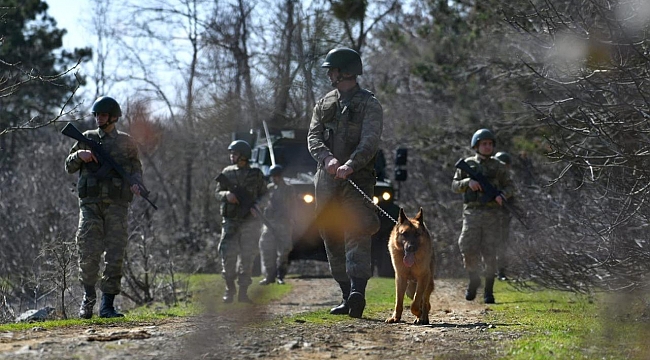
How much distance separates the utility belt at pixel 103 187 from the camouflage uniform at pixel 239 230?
154 inches

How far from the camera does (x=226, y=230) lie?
1547 centimetres

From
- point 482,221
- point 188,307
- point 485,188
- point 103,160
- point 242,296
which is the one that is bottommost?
point 188,307

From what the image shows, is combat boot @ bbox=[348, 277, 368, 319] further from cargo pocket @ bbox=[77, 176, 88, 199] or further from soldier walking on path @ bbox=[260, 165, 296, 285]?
soldier walking on path @ bbox=[260, 165, 296, 285]

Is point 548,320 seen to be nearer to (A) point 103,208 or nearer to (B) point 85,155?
(A) point 103,208

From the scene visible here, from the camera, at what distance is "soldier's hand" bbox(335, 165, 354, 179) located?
10.0 m

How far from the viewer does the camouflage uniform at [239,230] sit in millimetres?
15367

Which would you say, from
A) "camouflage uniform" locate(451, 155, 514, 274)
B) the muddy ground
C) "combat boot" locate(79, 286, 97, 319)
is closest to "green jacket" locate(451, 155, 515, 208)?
"camouflage uniform" locate(451, 155, 514, 274)

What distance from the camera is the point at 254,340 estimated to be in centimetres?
807

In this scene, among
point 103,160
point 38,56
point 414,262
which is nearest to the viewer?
point 414,262

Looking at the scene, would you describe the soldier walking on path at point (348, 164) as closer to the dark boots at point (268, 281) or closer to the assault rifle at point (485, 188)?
the assault rifle at point (485, 188)

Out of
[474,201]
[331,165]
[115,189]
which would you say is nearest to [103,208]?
[115,189]

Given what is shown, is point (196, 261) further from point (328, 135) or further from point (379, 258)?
point (328, 135)

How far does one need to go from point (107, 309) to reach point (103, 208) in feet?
3.28

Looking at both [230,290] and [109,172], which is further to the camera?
[230,290]
